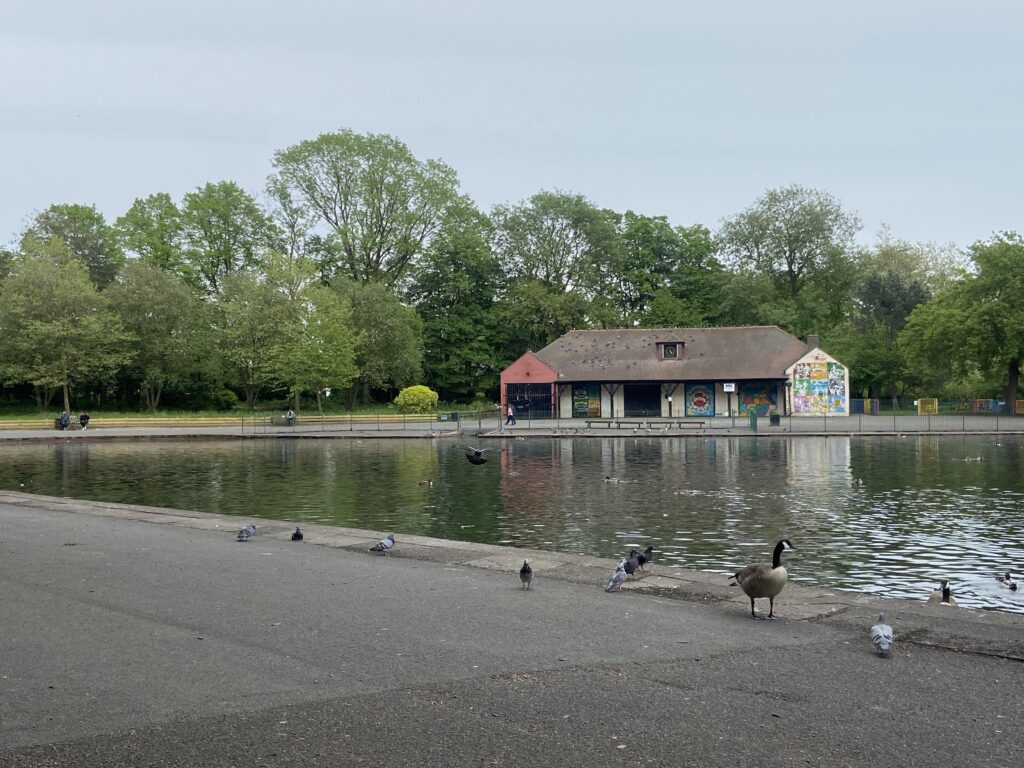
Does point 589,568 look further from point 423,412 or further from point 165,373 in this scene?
point 165,373

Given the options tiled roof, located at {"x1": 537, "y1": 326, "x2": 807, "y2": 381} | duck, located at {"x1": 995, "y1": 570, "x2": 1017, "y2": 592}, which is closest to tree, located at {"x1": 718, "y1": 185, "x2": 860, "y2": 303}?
tiled roof, located at {"x1": 537, "y1": 326, "x2": 807, "y2": 381}

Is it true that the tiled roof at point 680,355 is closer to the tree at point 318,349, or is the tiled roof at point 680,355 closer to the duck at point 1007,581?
the tree at point 318,349

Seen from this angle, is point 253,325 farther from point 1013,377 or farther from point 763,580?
point 763,580

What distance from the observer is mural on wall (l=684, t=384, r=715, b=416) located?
206ft

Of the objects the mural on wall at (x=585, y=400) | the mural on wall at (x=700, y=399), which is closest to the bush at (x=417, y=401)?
the mural on wall at (x=585, y=400)

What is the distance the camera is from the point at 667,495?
21.6 metres

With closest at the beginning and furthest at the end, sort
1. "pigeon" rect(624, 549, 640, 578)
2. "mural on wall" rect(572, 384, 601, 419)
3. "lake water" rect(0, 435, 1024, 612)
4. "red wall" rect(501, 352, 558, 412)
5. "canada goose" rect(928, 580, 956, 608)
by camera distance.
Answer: "canada goose" rect(928, 580, 956, 608)
"pigeon" rect(624, 549, 640, 578)
"lake water" rect(0, 435, 1024, 612)
"red wall" rect(501, 352, 558, 412)
"mural on wall" rect(572, 384, 601, 419)

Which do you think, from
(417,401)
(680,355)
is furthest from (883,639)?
(680,355)

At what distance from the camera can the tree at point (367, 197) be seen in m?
73.2

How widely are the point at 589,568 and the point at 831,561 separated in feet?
14.9

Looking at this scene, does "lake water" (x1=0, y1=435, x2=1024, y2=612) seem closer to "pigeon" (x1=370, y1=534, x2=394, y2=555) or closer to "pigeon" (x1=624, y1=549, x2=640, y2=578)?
"pigeon" (x1=624, y1=549, x2=640, y2=578)

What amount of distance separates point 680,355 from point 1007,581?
53.3 meters

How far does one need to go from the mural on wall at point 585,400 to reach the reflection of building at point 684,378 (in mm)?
75

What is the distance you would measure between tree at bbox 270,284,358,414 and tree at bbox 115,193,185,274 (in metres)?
18.4
